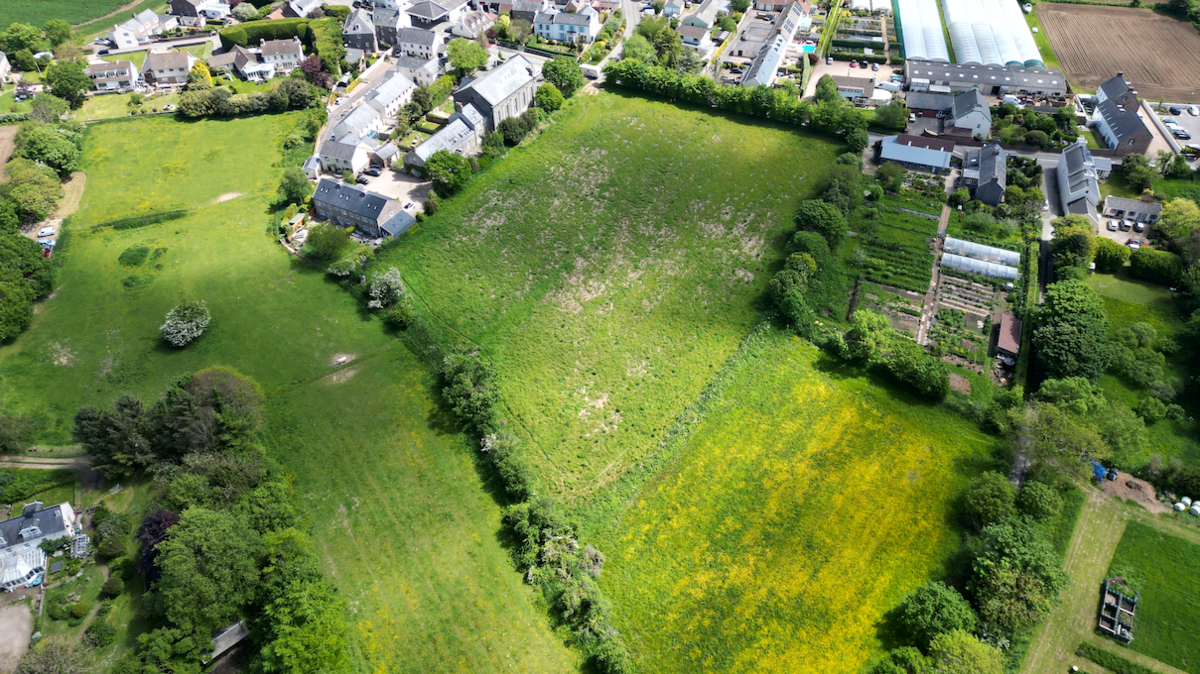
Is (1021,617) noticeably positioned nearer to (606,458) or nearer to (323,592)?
(606,458)

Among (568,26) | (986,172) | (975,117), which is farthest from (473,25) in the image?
(986,172)

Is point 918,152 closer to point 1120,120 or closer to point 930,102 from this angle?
point 930,102

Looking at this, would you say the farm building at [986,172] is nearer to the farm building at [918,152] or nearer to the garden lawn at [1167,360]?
the farm building at [918,152]

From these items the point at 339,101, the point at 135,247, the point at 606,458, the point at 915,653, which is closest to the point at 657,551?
the point at 606,458

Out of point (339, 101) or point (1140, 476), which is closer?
point (1140, 476)

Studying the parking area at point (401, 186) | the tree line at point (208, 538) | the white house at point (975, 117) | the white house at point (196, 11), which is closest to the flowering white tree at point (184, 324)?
the tree line at point (208, 538)
